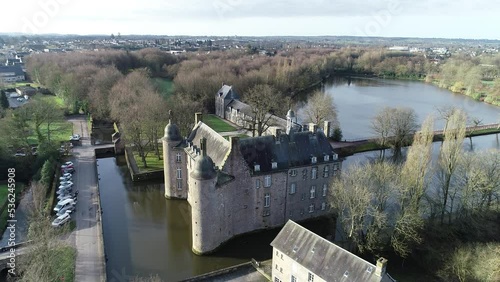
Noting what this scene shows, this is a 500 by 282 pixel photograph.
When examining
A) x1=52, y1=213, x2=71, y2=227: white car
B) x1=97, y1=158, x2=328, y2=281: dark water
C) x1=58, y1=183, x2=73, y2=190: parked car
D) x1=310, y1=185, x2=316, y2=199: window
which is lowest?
x1=97, y1=158, x2=328, y2=281: dark water

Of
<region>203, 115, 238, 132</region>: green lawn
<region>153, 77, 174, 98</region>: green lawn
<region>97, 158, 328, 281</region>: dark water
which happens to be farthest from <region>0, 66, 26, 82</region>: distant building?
<region>97, 158, 328, 281</region>: dark water

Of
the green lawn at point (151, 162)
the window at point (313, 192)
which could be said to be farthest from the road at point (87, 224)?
the window at point (313, 192)

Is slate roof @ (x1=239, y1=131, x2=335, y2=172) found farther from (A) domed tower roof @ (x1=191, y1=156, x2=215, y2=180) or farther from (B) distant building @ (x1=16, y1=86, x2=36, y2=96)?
(B) distant building @ (x1=16, y1=86, x2=36, y2=96)

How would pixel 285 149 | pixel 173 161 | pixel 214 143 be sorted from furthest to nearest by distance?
pixel 173 161 < pixel 285 149 < pixel 214 143

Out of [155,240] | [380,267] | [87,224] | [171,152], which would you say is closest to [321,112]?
[171,152]

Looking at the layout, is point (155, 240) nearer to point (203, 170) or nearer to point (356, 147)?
point (203, 170)

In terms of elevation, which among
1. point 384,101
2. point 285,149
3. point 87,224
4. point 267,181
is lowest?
point 87,224
